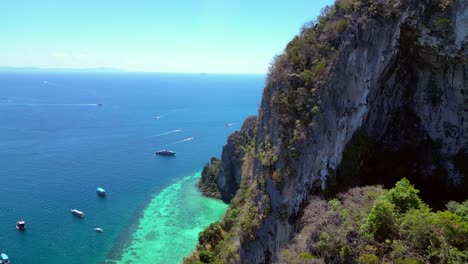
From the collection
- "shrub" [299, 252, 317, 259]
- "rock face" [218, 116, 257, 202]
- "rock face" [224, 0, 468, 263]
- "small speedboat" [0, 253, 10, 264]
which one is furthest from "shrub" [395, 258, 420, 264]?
"rock face" [218, 116, 257, 202]

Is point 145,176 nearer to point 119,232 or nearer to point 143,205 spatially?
point 143,205

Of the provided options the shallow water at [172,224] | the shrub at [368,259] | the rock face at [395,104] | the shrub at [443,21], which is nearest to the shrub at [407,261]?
the shrub at [368,259]

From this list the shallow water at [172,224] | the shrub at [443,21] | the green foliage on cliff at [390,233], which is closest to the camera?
the green foliage on cliff at [390,233]

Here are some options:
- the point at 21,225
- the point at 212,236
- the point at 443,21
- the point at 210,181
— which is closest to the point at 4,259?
the point at 21,225

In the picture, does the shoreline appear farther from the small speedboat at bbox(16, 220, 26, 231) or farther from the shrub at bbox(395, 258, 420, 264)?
the shrub at bbox(395, 258, 420, 264)

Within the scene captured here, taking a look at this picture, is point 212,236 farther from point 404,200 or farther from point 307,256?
point 404,200

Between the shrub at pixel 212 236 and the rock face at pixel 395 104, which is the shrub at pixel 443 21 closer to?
the rock face at pixel 395 104
